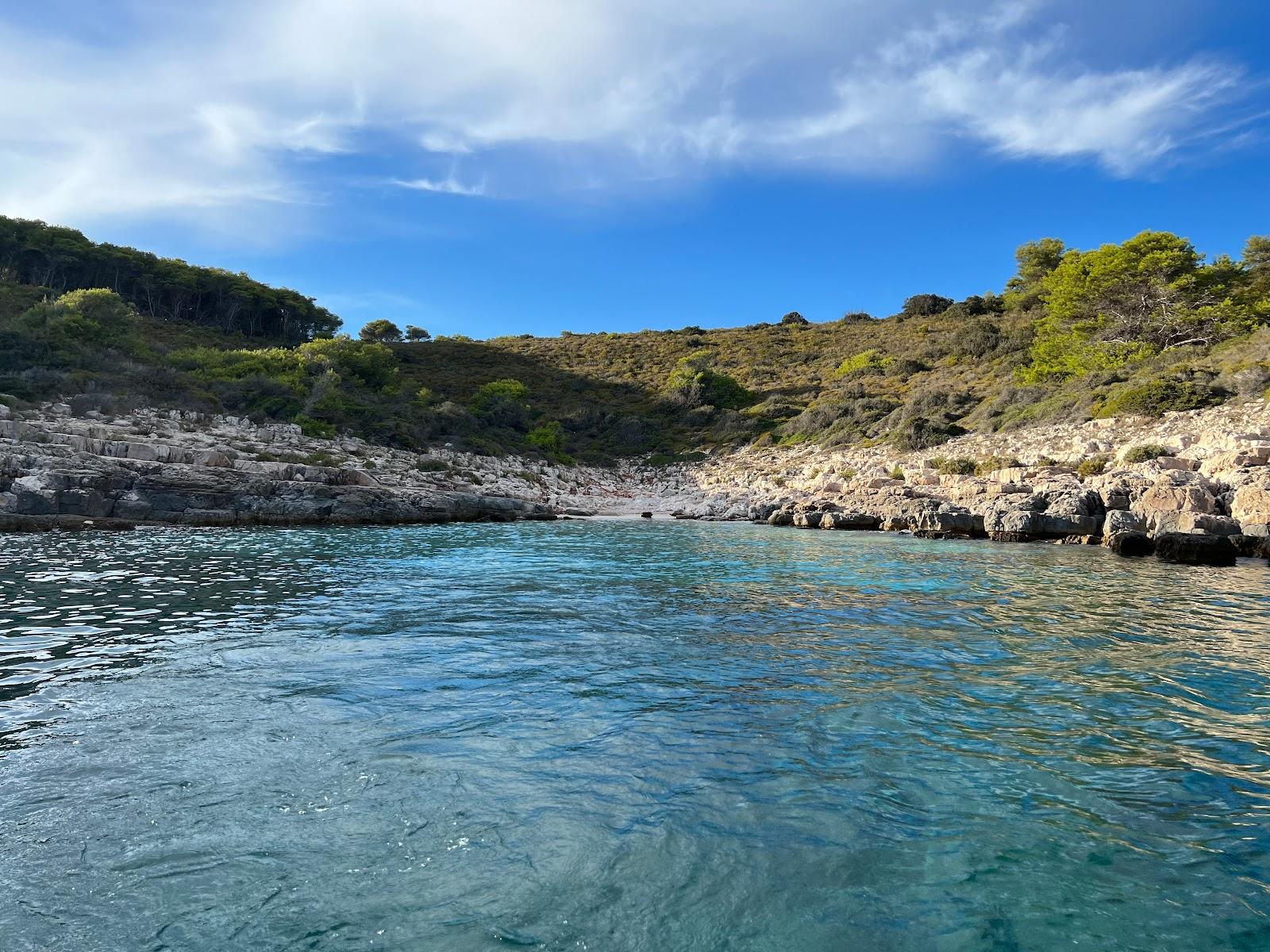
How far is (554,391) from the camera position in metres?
63.0

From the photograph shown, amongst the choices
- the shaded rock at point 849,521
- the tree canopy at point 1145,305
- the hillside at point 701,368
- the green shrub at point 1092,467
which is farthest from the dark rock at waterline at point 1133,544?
the tree canopy at point 1145,305

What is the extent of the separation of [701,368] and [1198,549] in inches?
2076

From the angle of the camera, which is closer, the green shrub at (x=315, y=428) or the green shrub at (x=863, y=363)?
the green shrub at (x=315, y=428)

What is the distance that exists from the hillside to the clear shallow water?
2714 centimetres

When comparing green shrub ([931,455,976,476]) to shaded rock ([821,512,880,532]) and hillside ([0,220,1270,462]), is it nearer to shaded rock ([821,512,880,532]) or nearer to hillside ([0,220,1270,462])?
shaded rock ([821,512,880,532])

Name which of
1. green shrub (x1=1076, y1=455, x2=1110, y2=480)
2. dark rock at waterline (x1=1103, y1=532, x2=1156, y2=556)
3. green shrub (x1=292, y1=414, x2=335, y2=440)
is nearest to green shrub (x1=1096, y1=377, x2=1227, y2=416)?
green shrub (x1=1076, y1=455, x2=1110, y2=480)

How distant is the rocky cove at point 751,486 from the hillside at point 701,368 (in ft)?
10.1

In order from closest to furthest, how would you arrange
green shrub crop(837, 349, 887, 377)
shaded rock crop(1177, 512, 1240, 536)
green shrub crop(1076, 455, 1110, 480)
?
shaded rock crop(1177, 512, 1240, 536), green shrub crop(1076, 455, 1110, 480), green shrub crop(837, 349, 887, 377)

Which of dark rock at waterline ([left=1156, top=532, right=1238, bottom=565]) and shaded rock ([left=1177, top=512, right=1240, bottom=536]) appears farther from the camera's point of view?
shaded rock ([left=1177, top=512, right=1240, bottom=536])

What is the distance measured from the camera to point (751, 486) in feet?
120

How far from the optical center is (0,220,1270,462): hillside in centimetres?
3356

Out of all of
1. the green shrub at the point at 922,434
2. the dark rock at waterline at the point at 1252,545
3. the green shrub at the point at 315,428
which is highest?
the green shrub at the point at 922,434

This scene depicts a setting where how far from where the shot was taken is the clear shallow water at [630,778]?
3.17m

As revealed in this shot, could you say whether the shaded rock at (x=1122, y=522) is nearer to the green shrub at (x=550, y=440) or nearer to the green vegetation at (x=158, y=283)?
the green shrub at (x=550, y=440)
